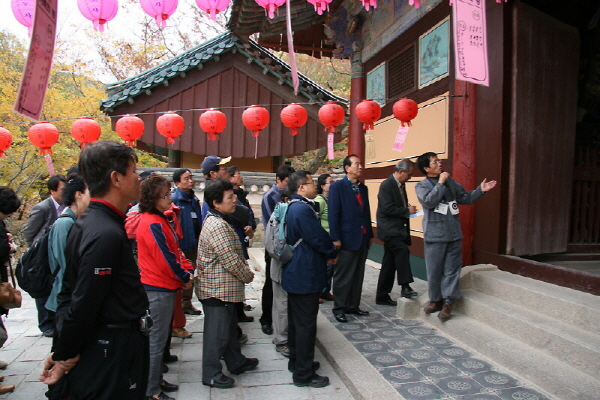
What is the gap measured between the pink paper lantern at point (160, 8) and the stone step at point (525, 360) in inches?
188

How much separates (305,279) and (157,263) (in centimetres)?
124

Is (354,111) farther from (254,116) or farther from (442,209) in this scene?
(442,209)

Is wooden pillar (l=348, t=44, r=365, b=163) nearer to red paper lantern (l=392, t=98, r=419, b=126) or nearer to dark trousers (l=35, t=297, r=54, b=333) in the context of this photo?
red paper lantern (l=392, t=98, r=419, b=126)

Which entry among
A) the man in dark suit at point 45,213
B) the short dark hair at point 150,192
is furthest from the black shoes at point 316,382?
the man in dark suit at point 45,213

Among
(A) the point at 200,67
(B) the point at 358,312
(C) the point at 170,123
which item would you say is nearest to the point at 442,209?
(B) the point at 358,312

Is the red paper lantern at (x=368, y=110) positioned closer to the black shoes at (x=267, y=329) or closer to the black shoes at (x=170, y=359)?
the black shoes at (x=267, y=329)

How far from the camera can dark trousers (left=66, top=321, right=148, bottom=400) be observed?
1957 mm

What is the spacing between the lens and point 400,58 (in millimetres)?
7953

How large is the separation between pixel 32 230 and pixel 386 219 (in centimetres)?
445

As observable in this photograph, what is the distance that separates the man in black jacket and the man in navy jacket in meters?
1.73

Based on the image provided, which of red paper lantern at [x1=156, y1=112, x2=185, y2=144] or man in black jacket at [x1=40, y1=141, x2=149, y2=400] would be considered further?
red paper lantern at [x1=156, y1=112, x2=185, y2=144]

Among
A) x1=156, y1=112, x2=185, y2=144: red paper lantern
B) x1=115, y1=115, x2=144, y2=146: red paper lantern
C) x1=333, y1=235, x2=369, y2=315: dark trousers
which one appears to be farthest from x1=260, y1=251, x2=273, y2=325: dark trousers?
x1=115, y1=115, x2=144, y2=146: red paper lantern

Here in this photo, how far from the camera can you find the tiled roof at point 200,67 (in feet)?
35.4

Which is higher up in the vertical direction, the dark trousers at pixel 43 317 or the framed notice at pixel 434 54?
the framed notice at pixel 434 54
